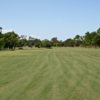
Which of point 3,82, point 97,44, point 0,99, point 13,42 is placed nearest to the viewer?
point 0,99

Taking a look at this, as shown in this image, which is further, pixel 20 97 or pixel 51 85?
pixel 51 85

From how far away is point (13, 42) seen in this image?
13950cm

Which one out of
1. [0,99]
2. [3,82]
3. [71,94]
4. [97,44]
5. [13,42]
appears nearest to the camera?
[0,99]

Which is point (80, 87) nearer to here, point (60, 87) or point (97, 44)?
point (60, 87)

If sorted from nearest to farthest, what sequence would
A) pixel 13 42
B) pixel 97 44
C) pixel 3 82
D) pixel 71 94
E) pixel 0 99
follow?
pixel 0 99 → pixel 71 94 → pixel 3 82 → pixel 13 42 → pixel 97 44

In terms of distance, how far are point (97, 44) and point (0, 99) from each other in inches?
5689

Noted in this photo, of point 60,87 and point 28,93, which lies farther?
point 60,87

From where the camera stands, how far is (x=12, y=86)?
13.6 m

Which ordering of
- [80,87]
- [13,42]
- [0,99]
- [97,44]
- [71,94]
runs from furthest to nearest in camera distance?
[97,44], [13,42], [80,87], [71,94], [0,99]

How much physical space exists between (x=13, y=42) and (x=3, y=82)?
125428 millimetres

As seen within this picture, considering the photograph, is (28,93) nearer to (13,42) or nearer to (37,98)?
(37,98)

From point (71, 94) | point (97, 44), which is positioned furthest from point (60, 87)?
point (97, 44)

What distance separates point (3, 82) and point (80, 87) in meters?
4.19

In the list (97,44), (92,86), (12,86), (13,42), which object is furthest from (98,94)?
(97,44)
